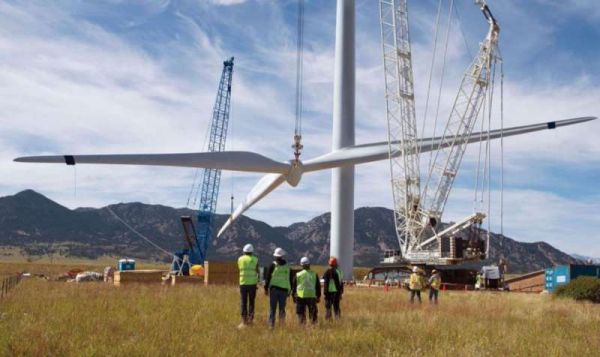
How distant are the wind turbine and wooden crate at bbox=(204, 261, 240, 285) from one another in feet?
23.6

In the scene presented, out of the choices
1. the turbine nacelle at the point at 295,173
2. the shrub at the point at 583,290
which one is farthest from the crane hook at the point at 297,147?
the shrub at the point at 583,290

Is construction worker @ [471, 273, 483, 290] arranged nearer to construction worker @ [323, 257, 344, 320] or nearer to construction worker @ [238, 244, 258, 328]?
construction worker @ [323, 257, 344, 320]

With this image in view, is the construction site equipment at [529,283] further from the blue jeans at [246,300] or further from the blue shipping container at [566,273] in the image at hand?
the blue jeans at [246,300]

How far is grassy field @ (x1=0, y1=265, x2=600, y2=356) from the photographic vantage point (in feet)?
43.0

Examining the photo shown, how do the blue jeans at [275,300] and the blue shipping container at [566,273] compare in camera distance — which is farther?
the blue shipping container at [566,273]

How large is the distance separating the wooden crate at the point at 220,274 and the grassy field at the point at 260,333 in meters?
23.9

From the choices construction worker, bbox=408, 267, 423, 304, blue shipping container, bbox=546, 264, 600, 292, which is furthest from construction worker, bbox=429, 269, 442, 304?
blue shipping container, bbox=546, 264, 600, 292

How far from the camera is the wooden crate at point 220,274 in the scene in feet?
154

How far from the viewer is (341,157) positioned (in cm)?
5009

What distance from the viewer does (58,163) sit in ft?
119

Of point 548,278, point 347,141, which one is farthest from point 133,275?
point 548,278

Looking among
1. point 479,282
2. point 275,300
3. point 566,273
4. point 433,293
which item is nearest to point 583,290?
point 433,293

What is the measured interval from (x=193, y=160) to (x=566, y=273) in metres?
28.9

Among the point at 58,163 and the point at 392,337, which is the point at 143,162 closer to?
the point at 58,163
